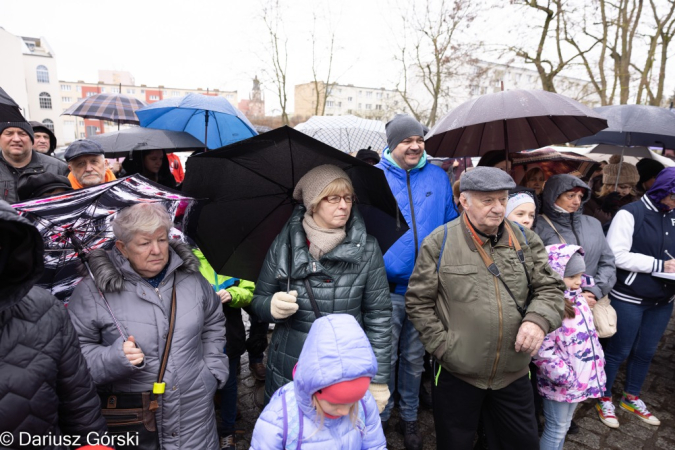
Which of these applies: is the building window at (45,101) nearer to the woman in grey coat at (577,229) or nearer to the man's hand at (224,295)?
the man's hand at (224,295)

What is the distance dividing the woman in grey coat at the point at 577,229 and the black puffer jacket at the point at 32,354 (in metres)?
3.12

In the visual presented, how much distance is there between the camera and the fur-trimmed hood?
1.97 m

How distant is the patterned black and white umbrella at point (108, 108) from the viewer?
598 cm

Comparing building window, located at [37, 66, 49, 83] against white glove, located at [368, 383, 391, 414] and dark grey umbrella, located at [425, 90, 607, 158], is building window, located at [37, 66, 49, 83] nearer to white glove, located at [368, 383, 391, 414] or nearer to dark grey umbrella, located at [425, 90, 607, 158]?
dark grey umbrella, located at [425, 90, 607, 158]

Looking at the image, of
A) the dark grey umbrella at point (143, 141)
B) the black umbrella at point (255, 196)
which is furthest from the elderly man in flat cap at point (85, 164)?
the black umbrella at point (255, 196)

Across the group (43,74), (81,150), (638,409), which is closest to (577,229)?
(638,409)

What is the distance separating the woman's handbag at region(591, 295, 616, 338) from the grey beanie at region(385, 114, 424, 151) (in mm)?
2038

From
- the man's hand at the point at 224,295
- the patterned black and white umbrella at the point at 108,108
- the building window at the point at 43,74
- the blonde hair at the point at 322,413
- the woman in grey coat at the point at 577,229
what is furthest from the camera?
the building window at the point at 43,74

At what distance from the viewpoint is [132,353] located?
191 cm

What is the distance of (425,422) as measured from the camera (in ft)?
11.1

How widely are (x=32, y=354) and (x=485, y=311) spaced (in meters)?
2.12

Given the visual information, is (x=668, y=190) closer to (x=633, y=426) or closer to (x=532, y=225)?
(x=532, y=225)

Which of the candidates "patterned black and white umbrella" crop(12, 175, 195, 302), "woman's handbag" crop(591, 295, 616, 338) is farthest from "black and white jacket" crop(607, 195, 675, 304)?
"patterned black and white umbrella" crop(12, 175, 195, 302)

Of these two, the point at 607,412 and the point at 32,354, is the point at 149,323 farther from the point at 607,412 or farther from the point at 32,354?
the point at 607,412
